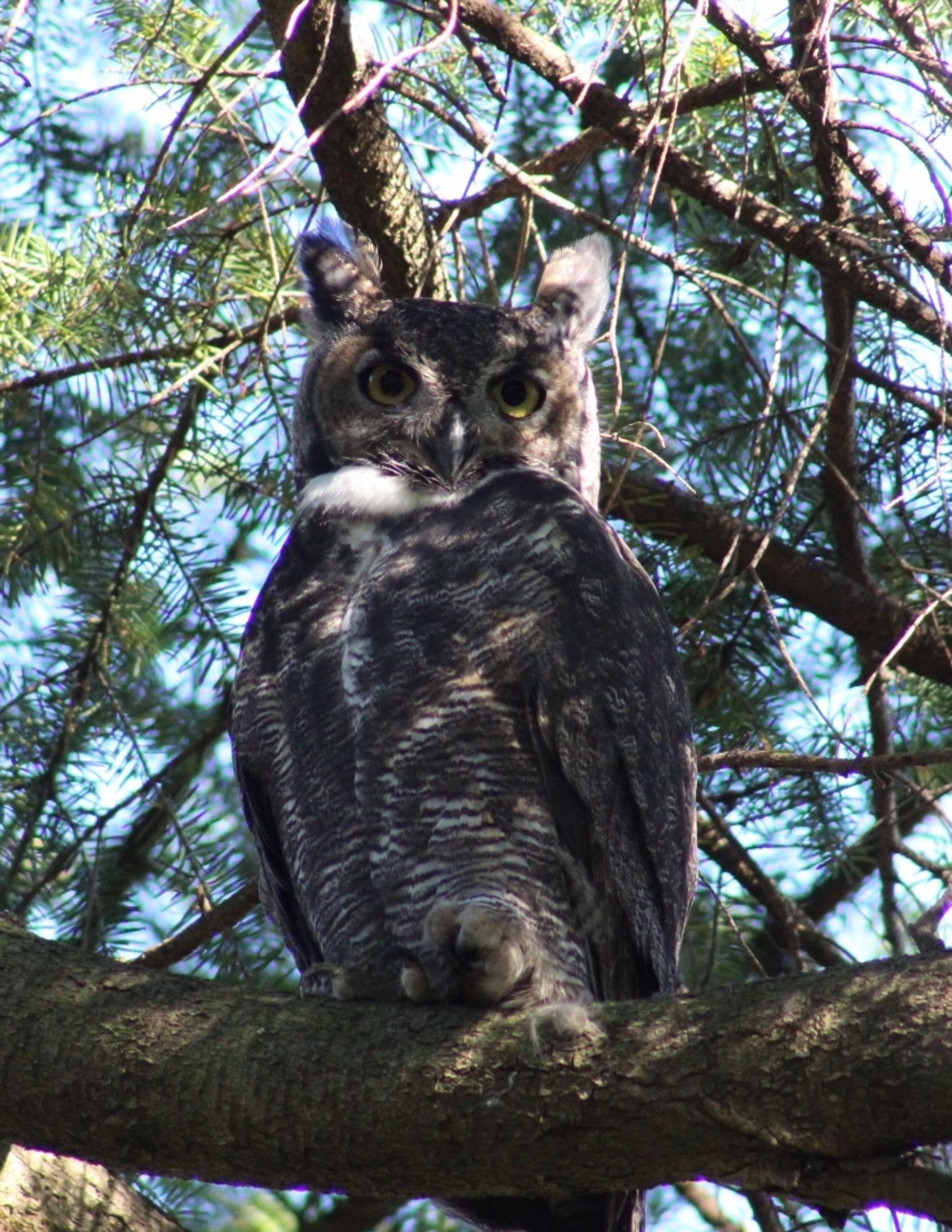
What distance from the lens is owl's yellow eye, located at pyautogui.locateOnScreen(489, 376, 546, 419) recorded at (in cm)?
294

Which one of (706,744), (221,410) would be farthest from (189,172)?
(706,744)

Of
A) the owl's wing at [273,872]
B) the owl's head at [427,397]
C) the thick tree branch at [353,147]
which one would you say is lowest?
the owl's wing at [273,872]

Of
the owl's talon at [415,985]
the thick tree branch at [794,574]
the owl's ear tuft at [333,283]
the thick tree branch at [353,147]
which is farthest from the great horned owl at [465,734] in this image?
the thick tree branch at [794,574]

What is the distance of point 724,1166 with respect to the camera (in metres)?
1.71

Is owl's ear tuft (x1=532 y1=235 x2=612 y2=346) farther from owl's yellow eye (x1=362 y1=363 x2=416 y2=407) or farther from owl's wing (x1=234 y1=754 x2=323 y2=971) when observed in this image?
owl's wing (x1=234 y1=754 x2=323 y2=971)

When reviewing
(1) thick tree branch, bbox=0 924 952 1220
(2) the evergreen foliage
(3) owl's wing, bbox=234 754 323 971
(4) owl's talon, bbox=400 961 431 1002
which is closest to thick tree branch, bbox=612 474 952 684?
(2) the evergreen foliage

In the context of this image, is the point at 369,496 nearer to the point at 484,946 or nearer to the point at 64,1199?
the point at 484,946

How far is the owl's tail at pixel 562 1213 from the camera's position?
7.73 ft

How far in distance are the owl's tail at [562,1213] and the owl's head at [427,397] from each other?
4.07 ft

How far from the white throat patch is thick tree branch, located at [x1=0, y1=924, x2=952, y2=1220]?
103 cm

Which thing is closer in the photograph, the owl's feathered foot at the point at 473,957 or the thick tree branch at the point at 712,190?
the owl's feathered foot at the point at 473,957

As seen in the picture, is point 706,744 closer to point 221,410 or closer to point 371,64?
point 221,410

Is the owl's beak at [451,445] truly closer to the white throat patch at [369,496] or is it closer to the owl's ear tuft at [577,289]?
the white throat patch at [369,496]

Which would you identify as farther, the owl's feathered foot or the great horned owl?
the great horned owl
